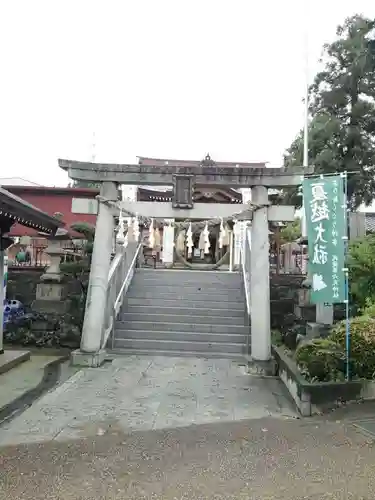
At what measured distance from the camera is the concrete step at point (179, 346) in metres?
11.0

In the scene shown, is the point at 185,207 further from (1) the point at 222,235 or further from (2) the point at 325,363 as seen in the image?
(2) the point at 325,363

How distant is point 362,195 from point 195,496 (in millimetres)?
18827

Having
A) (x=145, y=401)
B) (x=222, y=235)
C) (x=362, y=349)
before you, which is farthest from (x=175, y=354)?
(x=362, y=349)

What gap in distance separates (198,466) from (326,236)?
4827 millimetres

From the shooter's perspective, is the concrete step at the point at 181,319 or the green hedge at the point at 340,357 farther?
the concrete step at the point at 181,319

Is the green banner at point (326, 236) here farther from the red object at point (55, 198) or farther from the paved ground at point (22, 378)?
the red object at point (55, 198)

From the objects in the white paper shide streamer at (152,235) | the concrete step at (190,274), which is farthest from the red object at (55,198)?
the white paper shide streamer at (152,235)

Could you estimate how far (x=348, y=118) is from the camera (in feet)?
66.9

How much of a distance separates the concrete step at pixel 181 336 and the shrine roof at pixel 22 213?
3259 millimetres

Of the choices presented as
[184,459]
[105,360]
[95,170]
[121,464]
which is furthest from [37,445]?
[95,170]

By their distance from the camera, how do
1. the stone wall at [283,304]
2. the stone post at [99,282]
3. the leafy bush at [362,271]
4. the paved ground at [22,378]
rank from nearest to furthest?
the paved ground at [22,378] → the leafy bush at [362,271] → the stone post at [99,282] → the stone wall at [283,304]

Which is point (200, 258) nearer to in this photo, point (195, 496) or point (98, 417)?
point (98, 417)

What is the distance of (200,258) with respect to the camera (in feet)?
78.4

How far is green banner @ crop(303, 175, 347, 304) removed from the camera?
7.65 m
